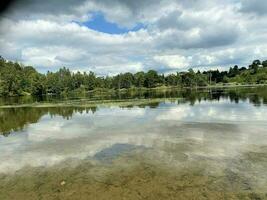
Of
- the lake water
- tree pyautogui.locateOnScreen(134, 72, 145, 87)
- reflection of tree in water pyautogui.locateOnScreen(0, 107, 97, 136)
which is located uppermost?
tree pyautogui.locateOnScreen(134, 72, 145, 87)

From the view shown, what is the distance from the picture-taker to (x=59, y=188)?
9516 millimetres

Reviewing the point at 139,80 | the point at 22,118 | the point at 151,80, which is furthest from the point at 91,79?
the point at 22,118

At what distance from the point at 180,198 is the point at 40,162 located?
6.91 meters

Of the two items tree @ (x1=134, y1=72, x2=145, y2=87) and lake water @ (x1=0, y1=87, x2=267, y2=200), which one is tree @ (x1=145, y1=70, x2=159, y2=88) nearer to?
tree @ (x1=134, y1=72, x2=145, y2=87)

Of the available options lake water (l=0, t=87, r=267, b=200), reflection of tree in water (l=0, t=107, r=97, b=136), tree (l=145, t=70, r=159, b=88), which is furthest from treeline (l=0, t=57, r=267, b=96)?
lake water (l=0, t=87, r=267, b=200)

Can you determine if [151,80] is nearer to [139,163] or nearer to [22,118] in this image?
[22,118]

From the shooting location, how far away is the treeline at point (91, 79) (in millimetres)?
120912

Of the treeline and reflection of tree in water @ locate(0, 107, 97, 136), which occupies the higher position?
the treeline

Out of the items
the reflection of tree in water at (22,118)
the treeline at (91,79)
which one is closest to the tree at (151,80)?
the treeline at (91,79)

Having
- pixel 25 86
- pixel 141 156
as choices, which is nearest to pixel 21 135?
pixel 141 156

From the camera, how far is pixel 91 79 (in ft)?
493

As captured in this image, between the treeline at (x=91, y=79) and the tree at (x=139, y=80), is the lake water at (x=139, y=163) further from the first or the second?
the tree at (x=139, y=80)

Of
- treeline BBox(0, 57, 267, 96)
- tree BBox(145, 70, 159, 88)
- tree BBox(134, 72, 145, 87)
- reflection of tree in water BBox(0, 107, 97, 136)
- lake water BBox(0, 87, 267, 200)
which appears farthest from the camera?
tree BBox(145, 70, 159, 88)

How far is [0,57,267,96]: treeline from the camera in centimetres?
12091
